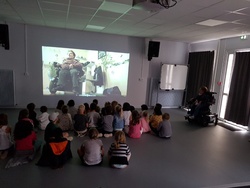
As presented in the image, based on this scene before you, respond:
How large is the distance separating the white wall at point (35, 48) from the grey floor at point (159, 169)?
2565 millimetres

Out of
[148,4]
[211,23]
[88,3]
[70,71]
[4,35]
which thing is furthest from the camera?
[70,71]

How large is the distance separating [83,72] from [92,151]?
4.17 meters

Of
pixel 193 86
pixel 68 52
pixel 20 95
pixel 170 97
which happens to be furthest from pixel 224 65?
pixel 20 95

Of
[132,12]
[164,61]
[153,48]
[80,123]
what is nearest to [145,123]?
[80,123]

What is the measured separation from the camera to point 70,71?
6.41 metres

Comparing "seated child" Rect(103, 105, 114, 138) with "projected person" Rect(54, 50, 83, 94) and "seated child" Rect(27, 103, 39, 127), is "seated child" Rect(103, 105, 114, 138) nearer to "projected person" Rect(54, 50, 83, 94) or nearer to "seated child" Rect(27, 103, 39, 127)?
"seated child" Rect(27, 103, 39, 127)

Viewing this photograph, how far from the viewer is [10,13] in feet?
14.8

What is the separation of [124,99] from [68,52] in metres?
2.59

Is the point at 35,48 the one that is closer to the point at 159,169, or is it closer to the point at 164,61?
→ the point at 164,61

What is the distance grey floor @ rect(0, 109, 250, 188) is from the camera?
8.22 ft

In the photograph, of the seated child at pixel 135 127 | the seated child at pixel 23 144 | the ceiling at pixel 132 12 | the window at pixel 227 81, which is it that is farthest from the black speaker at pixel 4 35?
the window at pixel 227 81

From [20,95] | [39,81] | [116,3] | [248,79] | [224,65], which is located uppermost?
[116,3]

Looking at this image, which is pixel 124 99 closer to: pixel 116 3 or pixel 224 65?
pixel 224 65

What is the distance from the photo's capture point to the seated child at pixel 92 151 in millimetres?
2775
